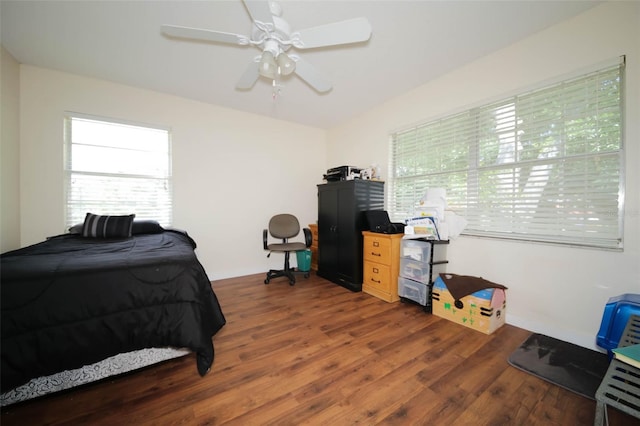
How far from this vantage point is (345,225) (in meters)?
3.21

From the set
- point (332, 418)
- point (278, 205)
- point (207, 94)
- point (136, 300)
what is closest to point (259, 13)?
point (136, 300)

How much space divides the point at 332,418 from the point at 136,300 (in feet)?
4.44

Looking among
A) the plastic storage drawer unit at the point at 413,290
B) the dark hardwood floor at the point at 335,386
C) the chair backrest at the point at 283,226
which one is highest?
the chair backrest at the point at 283,226

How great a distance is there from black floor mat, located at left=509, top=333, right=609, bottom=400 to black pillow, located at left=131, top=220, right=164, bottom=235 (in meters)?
3.70

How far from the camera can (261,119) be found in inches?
152

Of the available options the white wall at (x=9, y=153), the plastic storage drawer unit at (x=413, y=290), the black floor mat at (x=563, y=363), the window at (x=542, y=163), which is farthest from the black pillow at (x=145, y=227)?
the black floor mat at (x=563, y=363)

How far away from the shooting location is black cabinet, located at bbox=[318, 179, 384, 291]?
121 inches

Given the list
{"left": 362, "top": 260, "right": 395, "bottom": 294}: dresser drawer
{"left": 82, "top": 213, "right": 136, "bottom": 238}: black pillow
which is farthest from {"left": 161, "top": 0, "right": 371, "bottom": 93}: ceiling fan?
{"left": 362, "top": 260, "right": 395, "bottom": 294}: dresser drawer

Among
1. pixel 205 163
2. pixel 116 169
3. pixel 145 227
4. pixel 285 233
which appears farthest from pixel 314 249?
pixel 116 169

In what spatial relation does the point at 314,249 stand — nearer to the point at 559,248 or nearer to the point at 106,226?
the point at 106,226

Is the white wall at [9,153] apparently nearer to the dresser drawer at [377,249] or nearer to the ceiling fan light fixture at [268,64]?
the ceiling fan light fixture at [268,64]

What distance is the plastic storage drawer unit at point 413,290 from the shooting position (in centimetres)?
244

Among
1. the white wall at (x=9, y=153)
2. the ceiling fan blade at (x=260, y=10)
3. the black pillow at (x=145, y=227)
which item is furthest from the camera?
the black pillow at (x=145, y=227)

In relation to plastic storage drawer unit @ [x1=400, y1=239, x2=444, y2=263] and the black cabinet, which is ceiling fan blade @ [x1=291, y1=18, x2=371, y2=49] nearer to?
the black cabinet
